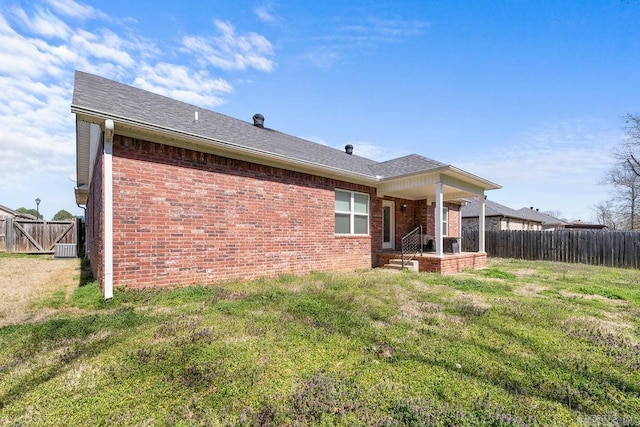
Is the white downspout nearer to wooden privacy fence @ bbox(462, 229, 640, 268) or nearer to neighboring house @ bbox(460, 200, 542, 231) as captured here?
wooden privacy fence @ bbox(462, 229, 640, 268)

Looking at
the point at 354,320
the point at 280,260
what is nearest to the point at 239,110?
the point at 280,260

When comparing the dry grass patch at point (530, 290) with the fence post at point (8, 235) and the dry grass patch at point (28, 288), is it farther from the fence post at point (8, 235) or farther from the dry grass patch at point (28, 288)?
the fence post at point (8, 235)

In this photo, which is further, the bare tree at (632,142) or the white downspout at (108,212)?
the bare tree at (632,142)

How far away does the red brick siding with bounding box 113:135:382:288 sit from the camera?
562 cm

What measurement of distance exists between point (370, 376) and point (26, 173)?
A: 33.6m

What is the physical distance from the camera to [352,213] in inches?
396

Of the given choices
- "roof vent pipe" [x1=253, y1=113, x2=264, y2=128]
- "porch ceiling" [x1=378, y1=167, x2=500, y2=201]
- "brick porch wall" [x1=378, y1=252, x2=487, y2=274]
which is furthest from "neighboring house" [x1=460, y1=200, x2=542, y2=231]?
"roof vent pipe" [x1=253, y1=113, x2=264, y2=128]

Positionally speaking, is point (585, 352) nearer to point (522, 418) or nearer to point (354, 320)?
point (522, 418)

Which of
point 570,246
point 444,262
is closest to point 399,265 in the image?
point 444,262

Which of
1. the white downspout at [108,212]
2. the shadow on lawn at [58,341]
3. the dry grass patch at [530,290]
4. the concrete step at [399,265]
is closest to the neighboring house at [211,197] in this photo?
the white downspout at [108,212]

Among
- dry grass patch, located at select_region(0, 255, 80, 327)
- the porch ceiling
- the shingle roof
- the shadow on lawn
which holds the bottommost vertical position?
dry grass patch, located at select_region(0, 255, 80, 327)

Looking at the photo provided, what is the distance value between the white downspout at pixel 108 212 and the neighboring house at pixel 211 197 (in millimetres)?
Answer: 18

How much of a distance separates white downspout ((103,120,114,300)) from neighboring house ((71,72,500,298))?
0.02 m

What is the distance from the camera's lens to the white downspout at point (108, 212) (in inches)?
205
